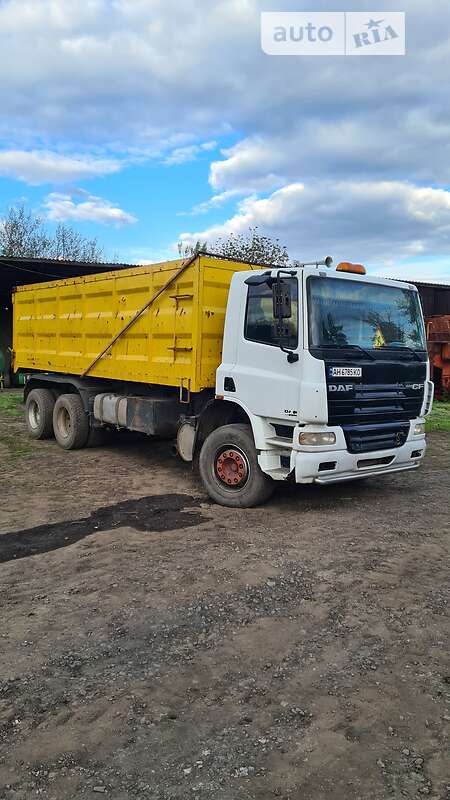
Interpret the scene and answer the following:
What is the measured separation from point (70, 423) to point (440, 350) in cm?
1221

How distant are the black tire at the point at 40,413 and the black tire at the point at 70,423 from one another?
19.6 inches

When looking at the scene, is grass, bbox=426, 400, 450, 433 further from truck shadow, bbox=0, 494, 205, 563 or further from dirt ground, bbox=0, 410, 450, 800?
truck shadow, bbox=0, 494, 205, 563

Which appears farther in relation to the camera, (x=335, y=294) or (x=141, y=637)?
(x=335, y=294)

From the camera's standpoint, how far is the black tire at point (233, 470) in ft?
20.1

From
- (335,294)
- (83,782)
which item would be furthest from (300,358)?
(83,782)

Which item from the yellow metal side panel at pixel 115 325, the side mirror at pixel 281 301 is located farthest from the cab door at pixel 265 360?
the yellow metal side panel at pixel 115 325

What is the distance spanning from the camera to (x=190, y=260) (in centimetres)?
658

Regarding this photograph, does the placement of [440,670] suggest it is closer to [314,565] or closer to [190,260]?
[314,565]

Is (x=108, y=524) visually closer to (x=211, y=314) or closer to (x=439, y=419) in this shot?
(x=211, y=314)

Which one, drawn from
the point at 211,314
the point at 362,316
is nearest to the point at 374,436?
the point at 362,316

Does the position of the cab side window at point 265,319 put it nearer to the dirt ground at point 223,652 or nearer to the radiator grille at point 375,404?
the radiator grille at point 375,404

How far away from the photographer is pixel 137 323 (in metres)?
7.59

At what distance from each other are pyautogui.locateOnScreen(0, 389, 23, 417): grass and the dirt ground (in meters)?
8.32

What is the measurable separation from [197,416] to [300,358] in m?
1.73
